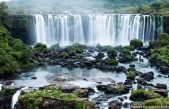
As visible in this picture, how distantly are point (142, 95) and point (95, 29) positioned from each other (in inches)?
1148

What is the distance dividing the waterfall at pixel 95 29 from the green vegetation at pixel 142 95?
2633 cm

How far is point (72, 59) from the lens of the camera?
168 feet

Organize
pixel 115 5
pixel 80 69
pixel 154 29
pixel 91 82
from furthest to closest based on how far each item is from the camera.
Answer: pixel 115 5 < pixel 154 29 < pixel 80 69 < pixel 91 82

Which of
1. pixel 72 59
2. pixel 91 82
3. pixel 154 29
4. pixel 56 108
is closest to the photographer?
pixel 56 108

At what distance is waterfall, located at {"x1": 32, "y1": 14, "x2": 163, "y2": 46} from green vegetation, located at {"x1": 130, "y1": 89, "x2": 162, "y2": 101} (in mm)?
26331

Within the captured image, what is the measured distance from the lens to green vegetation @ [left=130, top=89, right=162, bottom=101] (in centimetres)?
3428

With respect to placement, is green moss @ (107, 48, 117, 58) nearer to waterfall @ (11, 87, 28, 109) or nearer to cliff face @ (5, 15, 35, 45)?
cliff face @ (5, 15, 35, 45)

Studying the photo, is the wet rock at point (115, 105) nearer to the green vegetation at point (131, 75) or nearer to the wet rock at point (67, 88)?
the wet rock at point (67, 88)

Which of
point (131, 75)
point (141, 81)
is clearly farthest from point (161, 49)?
point (141, 81)

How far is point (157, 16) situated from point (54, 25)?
13.5 m

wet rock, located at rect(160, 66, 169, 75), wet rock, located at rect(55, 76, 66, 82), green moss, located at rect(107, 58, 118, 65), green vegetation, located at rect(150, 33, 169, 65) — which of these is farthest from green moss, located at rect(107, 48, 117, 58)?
wet rock, located at rect(55, 76, 66, 82)

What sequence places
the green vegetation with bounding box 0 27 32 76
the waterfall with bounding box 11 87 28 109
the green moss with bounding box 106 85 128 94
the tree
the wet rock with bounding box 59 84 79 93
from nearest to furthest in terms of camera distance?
the waterfall with bounding box 11 87 28 109, the wet rock with bounding box 59 84 79 93, the green moss with bounding box 106 85 128 94, the green vegetation with bounding box 0 27 32 76, the tree

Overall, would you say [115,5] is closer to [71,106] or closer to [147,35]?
[147,35]

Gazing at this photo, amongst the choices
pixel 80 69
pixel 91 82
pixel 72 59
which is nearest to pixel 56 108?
pixel 91 82
